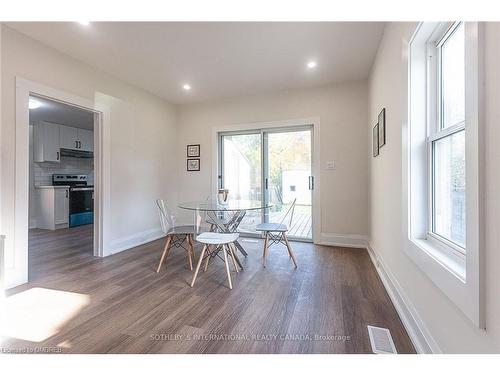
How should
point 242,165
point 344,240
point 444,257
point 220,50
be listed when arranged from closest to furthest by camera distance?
point 444,257 → point 220,50 → point 344,240 → point 242,165

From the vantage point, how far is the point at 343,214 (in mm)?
3668

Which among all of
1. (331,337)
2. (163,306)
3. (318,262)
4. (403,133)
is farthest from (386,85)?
(163,306)

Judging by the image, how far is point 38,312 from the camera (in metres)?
1.82

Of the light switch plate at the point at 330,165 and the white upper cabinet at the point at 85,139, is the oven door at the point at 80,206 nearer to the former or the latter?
the white upper cabinet at the point at 85,139

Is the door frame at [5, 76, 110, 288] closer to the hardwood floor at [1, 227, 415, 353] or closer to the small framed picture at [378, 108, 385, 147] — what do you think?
the hardwood floor at [1, 227, 415, 353]

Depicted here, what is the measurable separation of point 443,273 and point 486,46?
978 millimetres

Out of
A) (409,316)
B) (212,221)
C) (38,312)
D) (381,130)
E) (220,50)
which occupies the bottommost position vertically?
(38,312)

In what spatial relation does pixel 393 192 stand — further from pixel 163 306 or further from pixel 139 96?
pixel 139 96

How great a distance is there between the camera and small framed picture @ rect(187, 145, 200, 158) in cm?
459

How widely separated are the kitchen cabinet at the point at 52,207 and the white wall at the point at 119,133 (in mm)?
2598

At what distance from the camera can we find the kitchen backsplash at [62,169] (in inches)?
209

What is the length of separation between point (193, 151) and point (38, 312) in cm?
333

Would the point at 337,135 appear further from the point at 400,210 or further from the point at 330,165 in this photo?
the point at 400,210

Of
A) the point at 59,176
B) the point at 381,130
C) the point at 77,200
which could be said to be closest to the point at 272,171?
the point at 381,130
